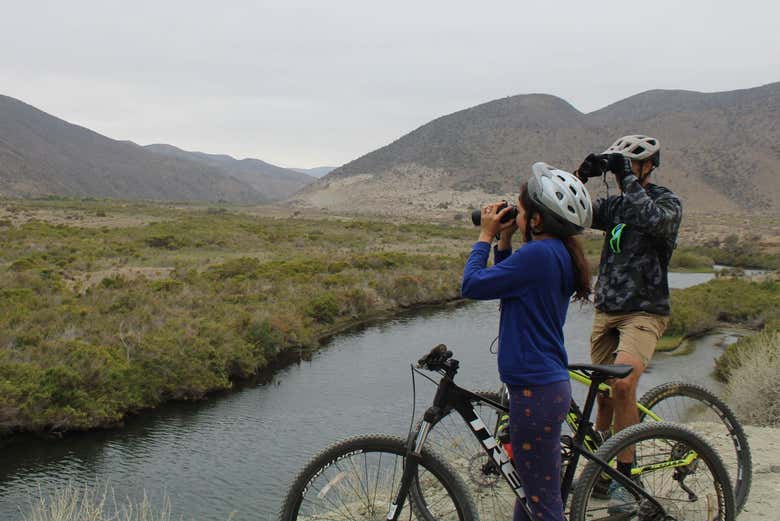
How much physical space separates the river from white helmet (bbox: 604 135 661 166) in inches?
209

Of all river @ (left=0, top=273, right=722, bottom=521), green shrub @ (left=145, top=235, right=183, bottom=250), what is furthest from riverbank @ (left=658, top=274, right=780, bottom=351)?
green shrub @ (left=145, top=235, right=183, bottom=250)

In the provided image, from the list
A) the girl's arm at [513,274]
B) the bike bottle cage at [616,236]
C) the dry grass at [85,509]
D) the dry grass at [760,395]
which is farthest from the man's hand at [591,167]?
the dry grass at [760,395]

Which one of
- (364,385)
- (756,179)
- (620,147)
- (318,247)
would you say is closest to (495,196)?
(756,179)

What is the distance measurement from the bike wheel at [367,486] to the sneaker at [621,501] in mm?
841

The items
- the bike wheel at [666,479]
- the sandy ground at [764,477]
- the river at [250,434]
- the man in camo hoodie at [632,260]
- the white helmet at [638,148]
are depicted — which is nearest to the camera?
the bike wheel at [666,479]

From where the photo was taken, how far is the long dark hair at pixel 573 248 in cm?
307

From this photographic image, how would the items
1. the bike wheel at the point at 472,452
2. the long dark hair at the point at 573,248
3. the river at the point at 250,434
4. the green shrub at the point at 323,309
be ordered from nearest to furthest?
the long dark hair at the point at 573,248, the bike wheel at the point at 472,452, the river at the point at 250,434, the green shrub at the point at 323,309

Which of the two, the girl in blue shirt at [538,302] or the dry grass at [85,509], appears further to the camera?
the dry grass at [85,509]

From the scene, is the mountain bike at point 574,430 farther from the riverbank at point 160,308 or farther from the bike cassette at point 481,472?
the riverbank at point 160,308

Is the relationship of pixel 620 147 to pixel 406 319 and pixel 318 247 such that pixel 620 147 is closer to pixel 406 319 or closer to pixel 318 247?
pixel 406 319

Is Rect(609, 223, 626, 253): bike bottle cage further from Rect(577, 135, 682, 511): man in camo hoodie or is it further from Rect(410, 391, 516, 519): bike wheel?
Rect(410, 391, 516, 519): bike wheel

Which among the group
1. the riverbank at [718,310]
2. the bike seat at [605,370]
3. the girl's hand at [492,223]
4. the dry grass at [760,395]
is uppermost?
the girl's hand at [492,223]

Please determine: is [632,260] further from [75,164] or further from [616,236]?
[75,164]

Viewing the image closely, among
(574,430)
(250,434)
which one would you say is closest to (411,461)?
(574,430)
